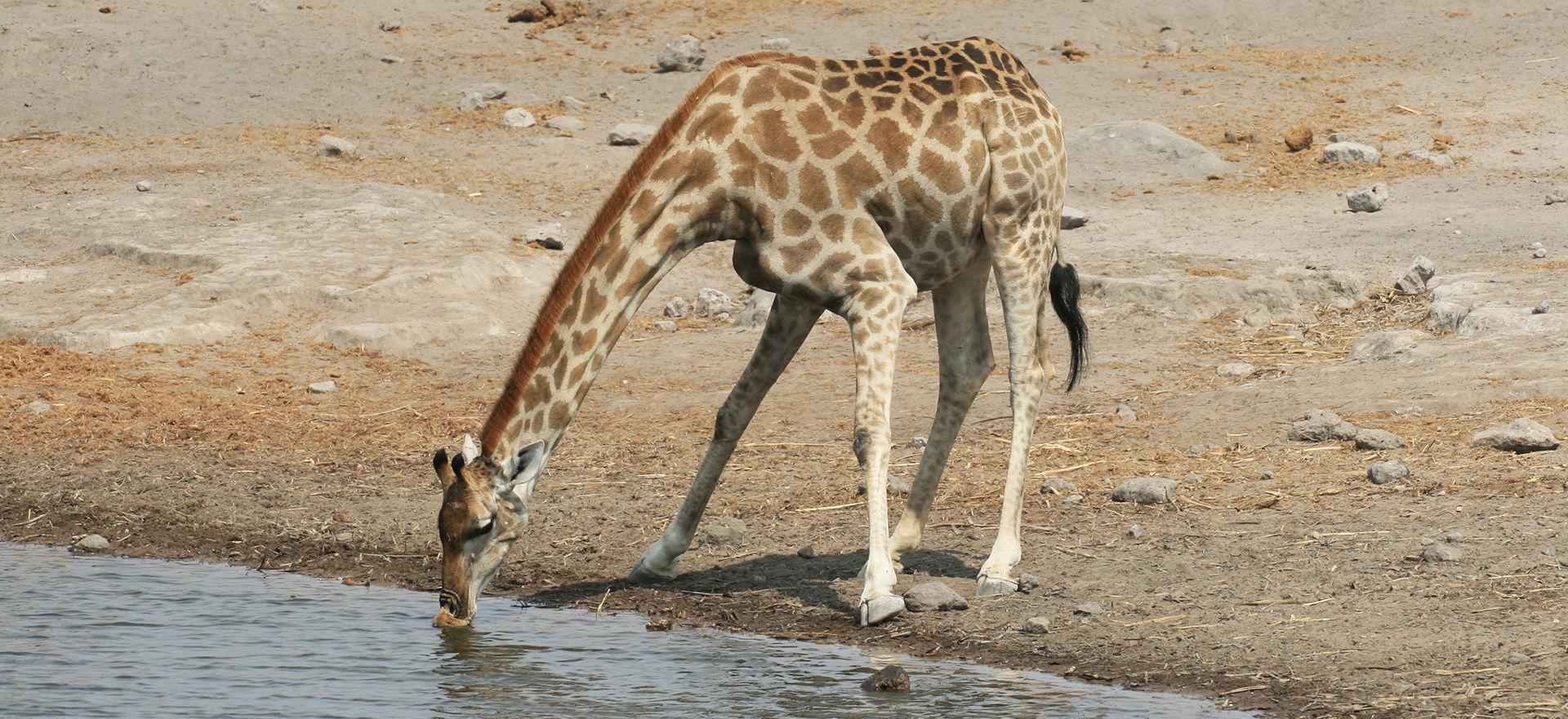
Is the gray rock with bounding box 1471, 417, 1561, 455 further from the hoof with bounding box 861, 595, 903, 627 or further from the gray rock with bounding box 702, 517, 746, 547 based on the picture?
the gray rock with bounding box 702, 517, 746, 547

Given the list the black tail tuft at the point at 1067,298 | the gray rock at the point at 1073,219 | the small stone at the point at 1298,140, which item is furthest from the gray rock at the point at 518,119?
the black tail tuft at the point at 1067,298

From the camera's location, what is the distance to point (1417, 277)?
11.5 metres

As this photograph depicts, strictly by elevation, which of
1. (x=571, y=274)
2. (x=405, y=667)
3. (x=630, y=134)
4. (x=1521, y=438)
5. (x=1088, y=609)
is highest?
(x=571, y=274)

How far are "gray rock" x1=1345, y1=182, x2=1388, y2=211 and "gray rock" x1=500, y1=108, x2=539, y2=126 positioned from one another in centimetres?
900

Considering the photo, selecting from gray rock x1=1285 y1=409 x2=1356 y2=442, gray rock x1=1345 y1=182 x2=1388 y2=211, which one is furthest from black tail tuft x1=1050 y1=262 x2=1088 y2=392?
gray rock x1=1345 y1=182 x2=1388 y2=211

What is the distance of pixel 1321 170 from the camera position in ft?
50.3

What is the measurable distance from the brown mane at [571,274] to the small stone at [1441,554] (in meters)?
3.50

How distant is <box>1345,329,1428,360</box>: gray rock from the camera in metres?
9.74

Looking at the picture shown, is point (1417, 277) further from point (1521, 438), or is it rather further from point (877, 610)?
point (877, 610)

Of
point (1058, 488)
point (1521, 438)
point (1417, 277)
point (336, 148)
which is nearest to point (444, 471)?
point (1058, 488)

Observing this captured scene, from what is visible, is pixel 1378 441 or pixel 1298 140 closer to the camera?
pixel 1378 441

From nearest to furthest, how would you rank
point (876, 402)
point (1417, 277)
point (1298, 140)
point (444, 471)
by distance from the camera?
point (444, 471) < point (876, 402) < point (1417, 277) < point (1298, 140)

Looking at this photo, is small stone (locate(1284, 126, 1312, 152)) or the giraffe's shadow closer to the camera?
the giraffe's shadow

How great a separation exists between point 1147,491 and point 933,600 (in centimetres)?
180
